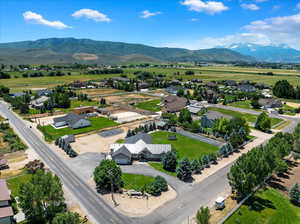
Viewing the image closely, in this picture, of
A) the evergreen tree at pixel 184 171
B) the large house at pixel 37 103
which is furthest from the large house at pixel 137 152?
the large house at pixel 37 103

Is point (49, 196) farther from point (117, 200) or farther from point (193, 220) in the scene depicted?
point (193, 220)

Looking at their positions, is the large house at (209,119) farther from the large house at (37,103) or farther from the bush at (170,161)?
the large house at (37,103)

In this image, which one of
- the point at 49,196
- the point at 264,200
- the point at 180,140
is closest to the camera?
the point at 49,196

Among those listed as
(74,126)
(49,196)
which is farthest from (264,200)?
(74,126)

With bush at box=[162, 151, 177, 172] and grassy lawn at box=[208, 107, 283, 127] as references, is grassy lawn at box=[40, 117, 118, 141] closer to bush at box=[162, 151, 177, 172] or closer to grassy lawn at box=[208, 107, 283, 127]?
bush at box=[162, 151, 177, 172]

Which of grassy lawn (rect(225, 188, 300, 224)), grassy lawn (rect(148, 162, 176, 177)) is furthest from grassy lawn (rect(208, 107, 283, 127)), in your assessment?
grassy lawn (rect(148, 162, 176, 177))
